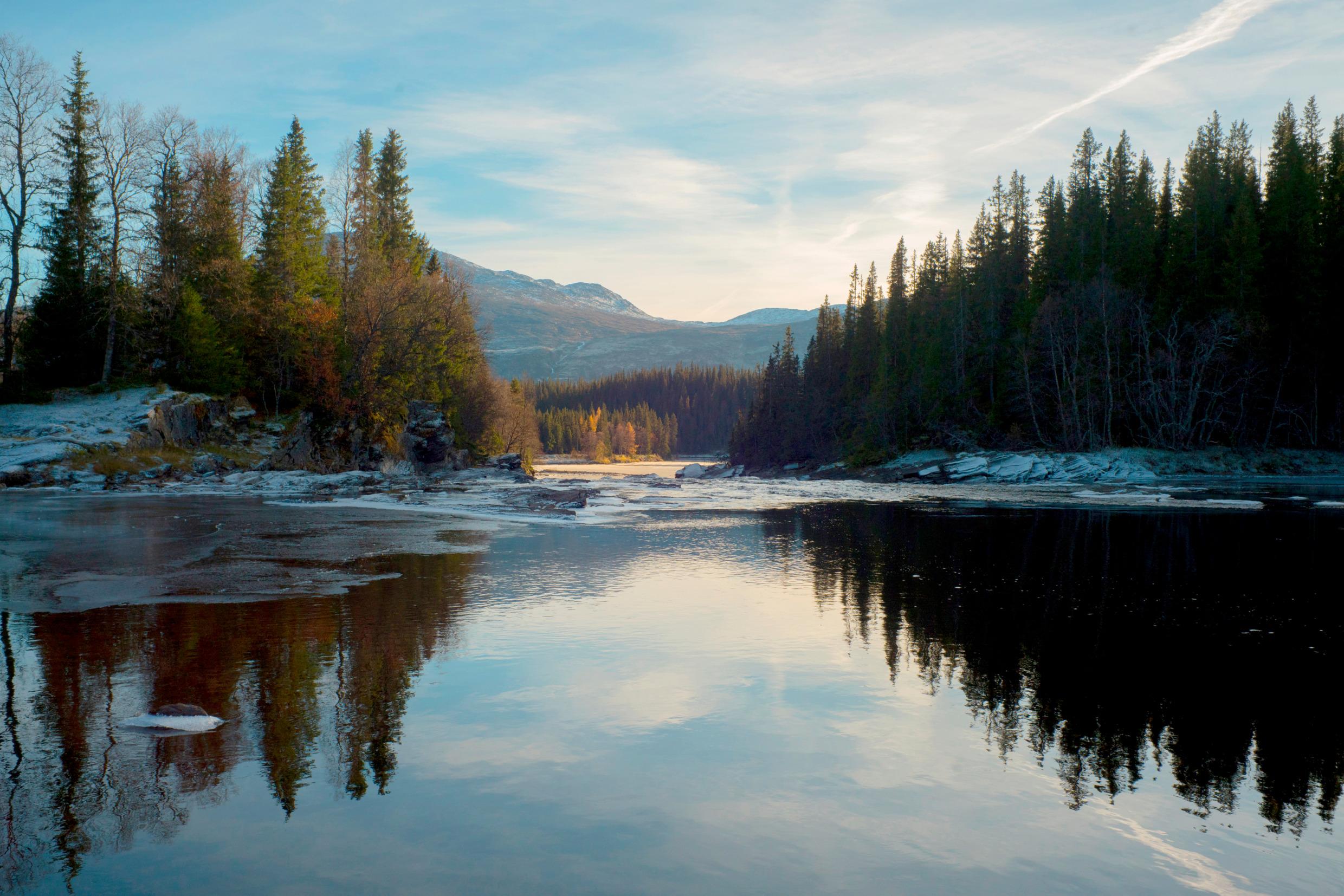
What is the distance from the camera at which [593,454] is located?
6777 inches

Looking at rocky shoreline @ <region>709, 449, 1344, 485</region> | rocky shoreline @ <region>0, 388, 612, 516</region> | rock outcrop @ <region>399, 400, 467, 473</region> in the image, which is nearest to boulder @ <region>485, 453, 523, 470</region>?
rock outcrop @ <region>399, 400, 467, 473</region>

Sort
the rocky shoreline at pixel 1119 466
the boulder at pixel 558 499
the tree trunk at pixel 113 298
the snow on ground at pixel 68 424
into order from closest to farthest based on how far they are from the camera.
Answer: the boulder at pixel 558 499 < the snow on ground at pixel 68 424 < the tree trunk at pixel 113 298 < the rocky shoreline at pixel 1119 466

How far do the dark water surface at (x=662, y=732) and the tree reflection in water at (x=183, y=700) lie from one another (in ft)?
0.12

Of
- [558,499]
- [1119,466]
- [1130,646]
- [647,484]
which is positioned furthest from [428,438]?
[1130,646]

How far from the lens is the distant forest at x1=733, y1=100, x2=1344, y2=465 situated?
63.7 m

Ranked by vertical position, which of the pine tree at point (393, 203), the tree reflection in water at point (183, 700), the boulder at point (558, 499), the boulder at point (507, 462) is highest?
the pine tree at point (393, 203)

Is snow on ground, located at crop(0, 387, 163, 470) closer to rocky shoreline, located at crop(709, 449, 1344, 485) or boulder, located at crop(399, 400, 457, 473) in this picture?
boulder, located at crop(399, 400, 457, 473)

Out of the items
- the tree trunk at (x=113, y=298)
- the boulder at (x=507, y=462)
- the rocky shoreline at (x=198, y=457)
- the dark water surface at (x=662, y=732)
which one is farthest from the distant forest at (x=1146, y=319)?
the tree trunk at (x=113, y=298)

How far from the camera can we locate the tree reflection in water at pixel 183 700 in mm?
5648

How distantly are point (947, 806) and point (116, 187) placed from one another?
5275 centimetres

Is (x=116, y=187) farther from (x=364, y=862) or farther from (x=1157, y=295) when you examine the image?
(x=1157, y=295)

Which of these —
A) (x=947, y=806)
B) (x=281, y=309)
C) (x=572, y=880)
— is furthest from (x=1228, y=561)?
(x=281, y=309)

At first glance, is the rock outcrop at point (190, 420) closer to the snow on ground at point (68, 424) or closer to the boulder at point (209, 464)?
the snow on ground at point (68, 424)

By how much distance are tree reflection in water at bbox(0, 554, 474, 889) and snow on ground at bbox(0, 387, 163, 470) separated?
30897 millimetres
